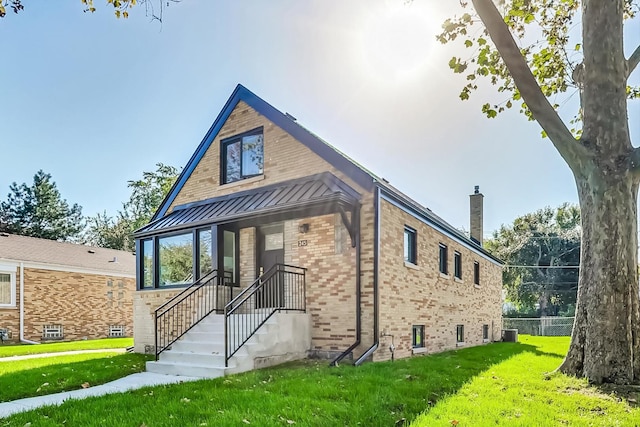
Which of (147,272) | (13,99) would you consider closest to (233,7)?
(147,272)

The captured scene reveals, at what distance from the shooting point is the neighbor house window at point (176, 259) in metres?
12.2

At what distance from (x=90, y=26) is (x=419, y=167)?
13.9 metres

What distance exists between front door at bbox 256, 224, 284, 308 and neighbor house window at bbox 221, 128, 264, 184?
1681mm

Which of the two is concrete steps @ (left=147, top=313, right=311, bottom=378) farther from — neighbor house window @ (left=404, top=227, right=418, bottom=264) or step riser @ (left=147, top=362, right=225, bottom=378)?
neighbor house window @ (left=404, top=227, right=418, bottom=264)

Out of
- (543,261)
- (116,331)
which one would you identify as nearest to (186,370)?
(116,331)

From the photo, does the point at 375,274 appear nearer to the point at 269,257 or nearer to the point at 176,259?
the point at 269,257

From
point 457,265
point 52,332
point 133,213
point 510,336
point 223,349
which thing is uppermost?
point 133,213

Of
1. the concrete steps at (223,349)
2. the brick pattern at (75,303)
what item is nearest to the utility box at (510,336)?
the concrete steps at (223,349)

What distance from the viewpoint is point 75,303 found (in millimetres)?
22219

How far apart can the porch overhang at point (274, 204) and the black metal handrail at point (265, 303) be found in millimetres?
1253

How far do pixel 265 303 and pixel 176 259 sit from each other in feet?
10.3

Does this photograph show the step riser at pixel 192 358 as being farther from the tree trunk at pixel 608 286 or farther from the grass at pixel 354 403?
the tree trunk at pixel 608 286

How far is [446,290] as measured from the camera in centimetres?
1436

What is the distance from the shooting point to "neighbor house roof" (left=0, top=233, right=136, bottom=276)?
20789 mm
